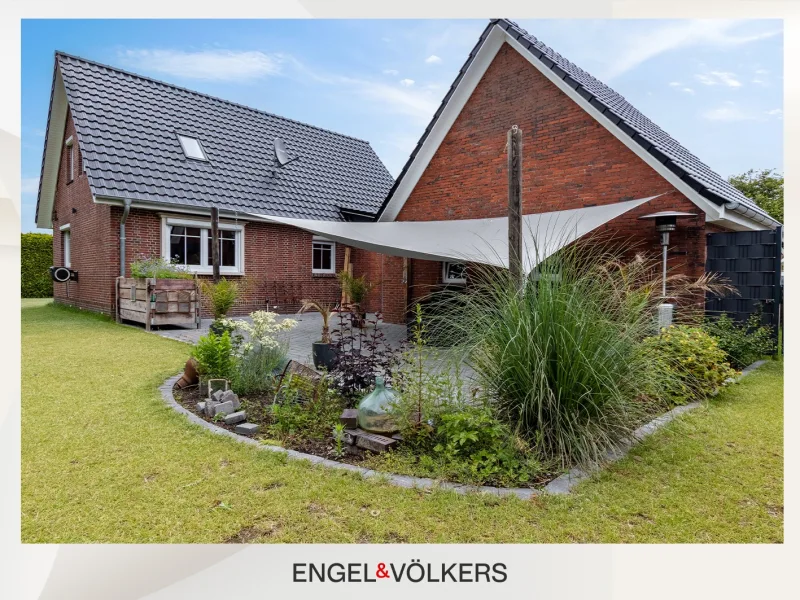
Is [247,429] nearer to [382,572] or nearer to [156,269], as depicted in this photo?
[382,572]

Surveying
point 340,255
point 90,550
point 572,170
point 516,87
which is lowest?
point 90,550

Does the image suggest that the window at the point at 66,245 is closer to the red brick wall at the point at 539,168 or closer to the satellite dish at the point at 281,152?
the satellite dish at the point at 281,152

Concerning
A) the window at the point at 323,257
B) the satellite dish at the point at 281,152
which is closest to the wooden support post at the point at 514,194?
the satellite dish at the point at 281,152

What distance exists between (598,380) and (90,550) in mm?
2659

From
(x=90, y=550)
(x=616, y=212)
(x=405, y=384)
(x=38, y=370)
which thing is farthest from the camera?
(x=616, y=212)

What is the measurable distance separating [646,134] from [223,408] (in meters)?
6.30

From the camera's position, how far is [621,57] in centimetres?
277

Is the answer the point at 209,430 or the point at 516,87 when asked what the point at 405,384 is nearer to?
the point at 209,430

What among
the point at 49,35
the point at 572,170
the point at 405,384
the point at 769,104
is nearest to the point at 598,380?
Answer: the point at 405,384

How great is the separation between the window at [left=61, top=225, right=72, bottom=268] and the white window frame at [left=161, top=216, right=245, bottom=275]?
1.71 m

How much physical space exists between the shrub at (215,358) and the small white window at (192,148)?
5006mm

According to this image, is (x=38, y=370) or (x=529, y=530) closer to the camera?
(x=529, y=530)

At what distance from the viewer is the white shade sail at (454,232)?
549cm

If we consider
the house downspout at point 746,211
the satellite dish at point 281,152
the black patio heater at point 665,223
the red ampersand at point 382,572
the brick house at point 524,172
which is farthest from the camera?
the satellite dish at point 281,152
